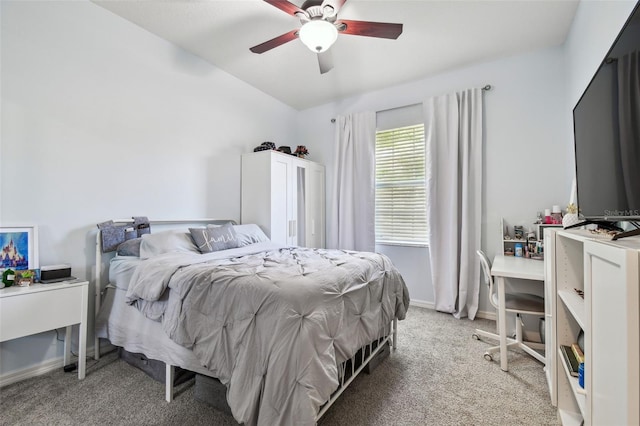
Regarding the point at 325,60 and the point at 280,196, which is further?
the point at 280,196

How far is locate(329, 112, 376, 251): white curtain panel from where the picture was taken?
148 inches

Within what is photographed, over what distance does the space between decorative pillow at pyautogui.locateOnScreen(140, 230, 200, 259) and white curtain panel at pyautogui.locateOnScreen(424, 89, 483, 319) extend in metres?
2.61

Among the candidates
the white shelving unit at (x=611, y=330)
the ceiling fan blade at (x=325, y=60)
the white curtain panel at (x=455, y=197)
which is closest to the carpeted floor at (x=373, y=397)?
the white shelving unit at (x=611, y=330)

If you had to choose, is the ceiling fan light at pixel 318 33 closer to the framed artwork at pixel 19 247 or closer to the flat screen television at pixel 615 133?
the flat screen television at pixel 615 133

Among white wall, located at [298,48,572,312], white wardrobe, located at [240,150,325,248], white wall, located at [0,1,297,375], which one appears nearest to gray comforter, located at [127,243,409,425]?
white wall, located at [0,1,297,375]

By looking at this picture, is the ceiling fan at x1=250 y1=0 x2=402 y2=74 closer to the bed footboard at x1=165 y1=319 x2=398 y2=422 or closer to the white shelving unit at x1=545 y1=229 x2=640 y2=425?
the white shelving unit at x1=545 y1=229 x2=640 y2=425

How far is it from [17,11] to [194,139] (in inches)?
56.1

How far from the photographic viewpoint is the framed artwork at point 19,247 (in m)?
1.79

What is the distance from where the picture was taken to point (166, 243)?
224 cm

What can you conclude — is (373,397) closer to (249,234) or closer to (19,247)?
(249,234)

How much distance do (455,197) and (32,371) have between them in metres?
3.91

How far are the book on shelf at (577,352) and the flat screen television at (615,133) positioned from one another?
0.64 metres

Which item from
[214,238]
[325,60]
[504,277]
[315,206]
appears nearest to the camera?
[504,277]

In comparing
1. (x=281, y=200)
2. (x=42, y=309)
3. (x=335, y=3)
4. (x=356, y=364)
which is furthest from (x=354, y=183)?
(x=42, y=309)
